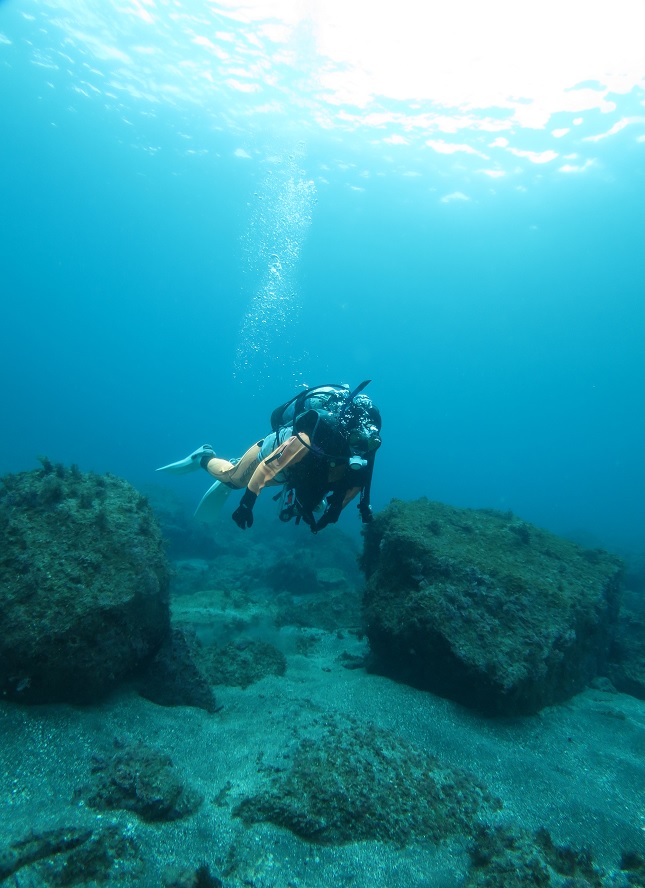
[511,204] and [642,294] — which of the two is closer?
[511,204]

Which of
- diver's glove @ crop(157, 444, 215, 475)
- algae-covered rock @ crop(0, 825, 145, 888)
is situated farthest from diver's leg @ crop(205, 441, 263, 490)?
algae-covered rock @ crop(0, 825, 145, 888)

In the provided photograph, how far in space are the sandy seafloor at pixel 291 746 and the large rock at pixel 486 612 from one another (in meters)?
0.31

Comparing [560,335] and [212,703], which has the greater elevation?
[560,335]

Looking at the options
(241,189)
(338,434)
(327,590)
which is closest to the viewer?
(338,434)

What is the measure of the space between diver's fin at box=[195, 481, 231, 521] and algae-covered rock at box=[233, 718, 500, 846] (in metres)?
5.39

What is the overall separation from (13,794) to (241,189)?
56.0m

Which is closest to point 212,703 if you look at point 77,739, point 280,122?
point 77,739

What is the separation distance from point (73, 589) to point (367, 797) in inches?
120

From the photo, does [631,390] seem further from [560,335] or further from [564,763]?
[564,763]

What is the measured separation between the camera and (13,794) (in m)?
2.67

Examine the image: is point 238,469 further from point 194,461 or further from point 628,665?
point 628,665

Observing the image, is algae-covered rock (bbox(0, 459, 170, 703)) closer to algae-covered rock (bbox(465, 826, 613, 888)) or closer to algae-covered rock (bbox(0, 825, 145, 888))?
algae-covered rock (bbox(0, 825, 145, 888))

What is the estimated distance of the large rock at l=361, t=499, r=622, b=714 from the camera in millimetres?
4539

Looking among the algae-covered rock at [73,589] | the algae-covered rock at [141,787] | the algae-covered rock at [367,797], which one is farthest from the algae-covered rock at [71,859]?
the algae-covered rock at [73,589]
